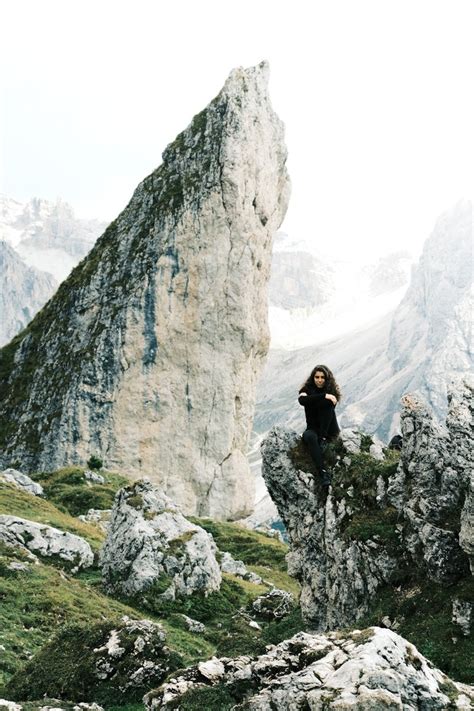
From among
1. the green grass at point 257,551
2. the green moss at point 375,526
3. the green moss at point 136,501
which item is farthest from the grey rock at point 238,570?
the green moss at point 375,526

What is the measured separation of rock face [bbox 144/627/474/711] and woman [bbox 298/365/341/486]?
8.73 metres

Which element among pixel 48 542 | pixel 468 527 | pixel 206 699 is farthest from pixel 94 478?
pixel 206 699

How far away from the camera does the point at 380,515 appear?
19.1 metres

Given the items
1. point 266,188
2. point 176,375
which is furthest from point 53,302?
point 266,188

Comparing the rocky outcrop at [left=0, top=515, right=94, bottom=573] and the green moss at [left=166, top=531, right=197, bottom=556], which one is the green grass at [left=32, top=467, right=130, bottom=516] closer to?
the rocky outcrop at [left=0, top=515, right=94, bottom=573]

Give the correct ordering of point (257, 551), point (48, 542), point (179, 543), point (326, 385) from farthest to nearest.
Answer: point (257, 551) < point (179, 543) < point (48, 542) < point (326, 385)

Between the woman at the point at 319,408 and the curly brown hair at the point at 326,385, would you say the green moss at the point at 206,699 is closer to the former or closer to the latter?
the woman at the point at 319,408

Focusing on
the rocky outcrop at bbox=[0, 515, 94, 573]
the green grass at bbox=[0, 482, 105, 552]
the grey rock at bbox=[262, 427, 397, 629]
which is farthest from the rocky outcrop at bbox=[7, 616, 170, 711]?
the green grass at bbox=[0, 482, 105, 552]

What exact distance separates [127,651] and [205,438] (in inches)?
2228

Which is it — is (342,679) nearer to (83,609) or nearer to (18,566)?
(83,609)

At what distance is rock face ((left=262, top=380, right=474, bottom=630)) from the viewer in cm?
1700

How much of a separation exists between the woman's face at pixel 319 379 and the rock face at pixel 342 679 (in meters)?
9.63

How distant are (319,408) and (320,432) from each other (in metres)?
0.71

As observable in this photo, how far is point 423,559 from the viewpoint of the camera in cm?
1689
